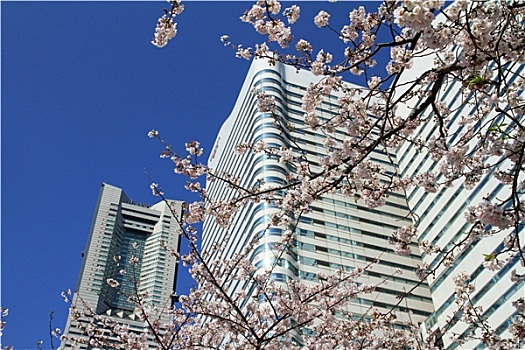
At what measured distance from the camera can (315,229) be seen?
45344 mm

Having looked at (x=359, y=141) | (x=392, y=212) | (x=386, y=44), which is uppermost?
(x=392, y=212)

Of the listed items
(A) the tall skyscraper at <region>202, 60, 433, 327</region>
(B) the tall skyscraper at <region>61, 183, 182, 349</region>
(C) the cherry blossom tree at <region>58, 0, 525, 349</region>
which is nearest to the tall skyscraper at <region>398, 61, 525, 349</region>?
(A) the tall skyscraper at <region>202, 60, 433, 327</region>

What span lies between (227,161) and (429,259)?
101 ft

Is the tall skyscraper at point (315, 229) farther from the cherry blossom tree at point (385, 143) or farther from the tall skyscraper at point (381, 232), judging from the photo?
the cherry blossom tree at point (385, 143)

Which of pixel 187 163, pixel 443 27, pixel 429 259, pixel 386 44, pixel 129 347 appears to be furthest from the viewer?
pixel 429 259

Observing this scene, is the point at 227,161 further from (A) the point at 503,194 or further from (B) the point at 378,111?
(B) the point at 378,111

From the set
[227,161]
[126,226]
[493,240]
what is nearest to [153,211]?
[126,226]

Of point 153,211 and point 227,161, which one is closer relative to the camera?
point 227,161

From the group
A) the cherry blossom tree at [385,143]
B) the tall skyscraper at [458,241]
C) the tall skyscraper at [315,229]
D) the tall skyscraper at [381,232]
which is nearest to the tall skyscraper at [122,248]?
the tall skyscraper at [315,229]

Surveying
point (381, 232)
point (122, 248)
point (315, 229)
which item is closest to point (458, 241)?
point (315, 229)

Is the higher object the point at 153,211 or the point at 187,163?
the point at 153,211

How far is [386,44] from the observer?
4582mm

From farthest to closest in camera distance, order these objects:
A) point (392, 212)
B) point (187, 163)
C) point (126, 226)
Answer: point (126, 226)
point (392, 212)
point (187, 163)

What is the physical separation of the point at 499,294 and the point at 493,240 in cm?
473
